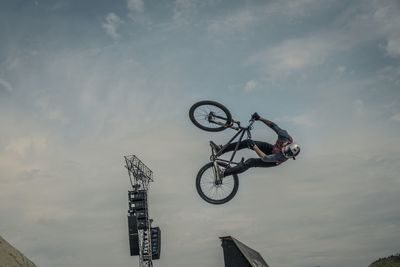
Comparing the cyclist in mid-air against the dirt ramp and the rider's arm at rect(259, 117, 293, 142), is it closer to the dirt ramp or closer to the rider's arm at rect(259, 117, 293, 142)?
the rider's arm at rect(259, 117, 293, 142)

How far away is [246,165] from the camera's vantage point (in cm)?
1332

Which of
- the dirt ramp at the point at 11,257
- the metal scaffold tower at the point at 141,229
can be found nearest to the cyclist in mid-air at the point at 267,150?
the dirt ramp at the point at 11,257

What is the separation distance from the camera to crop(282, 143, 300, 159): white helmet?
12.6 meters

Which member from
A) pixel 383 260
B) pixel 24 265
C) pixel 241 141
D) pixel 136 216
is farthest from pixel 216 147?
pixel 136 216

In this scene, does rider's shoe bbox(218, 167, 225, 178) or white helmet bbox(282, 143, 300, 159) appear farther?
rider's shoe bbox(218, 167, 225, 178)

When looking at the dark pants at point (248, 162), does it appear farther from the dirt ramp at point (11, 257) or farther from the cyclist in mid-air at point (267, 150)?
the dirt ramp at point (11, 257)

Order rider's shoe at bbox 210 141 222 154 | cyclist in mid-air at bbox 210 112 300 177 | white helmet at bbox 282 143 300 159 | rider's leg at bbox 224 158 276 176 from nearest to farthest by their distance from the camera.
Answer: white helmet at bbox 282 143 300 159
cyclist in mid-air at bbox 210 112 300 177
rider's leg at bbox 224 158 276 176
rider's shoe at bbox 210 141 222 154

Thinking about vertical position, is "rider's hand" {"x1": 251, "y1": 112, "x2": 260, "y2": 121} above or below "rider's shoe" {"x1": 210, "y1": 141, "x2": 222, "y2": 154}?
above

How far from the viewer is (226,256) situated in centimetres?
1784

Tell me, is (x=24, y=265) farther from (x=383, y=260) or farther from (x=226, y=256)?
(x=383, y=260)

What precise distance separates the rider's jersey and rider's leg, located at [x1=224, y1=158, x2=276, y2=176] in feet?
0.78

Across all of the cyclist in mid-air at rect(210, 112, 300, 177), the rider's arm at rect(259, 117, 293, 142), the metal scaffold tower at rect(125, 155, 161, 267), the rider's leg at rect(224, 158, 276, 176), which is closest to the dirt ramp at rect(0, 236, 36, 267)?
the rider's leg at rect(224, 158, 276, 176)

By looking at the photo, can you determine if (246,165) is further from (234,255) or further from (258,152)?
(234,255)

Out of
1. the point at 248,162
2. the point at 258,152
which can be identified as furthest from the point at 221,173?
the point at 258,152
